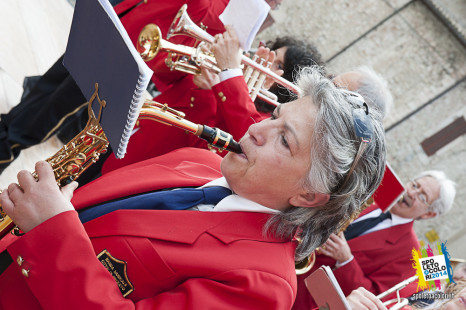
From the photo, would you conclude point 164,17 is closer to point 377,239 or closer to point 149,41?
point 149,41

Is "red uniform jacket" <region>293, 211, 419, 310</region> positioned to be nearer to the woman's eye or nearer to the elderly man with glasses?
the elderly man with glasses

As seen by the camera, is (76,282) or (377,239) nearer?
(76,282)

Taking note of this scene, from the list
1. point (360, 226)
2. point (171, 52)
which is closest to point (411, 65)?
point (360, 226)

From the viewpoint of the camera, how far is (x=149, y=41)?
2.60 meters

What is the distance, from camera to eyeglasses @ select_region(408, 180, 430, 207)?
12.2 feet

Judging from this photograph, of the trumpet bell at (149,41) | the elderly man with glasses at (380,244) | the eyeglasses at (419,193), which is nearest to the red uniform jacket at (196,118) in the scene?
the trumpet bell at (149,41)

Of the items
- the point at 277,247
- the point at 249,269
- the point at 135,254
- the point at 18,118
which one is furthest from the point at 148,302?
the point at 18,118

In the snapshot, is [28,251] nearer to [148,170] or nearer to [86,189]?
[86,189]

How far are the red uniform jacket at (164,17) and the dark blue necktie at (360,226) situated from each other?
1.69 meters

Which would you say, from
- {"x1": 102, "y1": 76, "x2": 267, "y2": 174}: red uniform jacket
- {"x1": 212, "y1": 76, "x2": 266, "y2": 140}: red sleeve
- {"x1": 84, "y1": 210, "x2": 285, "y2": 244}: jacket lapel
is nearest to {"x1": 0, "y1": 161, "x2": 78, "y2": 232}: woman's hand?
{"x1": 84, "y1": 210, "x2": 285, "y2": 244}: jacket lapel

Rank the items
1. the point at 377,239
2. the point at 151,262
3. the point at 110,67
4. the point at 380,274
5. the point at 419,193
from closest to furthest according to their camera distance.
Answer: the point at 110,67, the point at 151,262, the point at 380,274, the point at 377,239, the point at 419,193

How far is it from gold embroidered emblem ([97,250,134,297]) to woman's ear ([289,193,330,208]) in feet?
2.22

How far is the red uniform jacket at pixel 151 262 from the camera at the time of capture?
1362mm

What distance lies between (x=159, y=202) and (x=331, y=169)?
0.65 m
